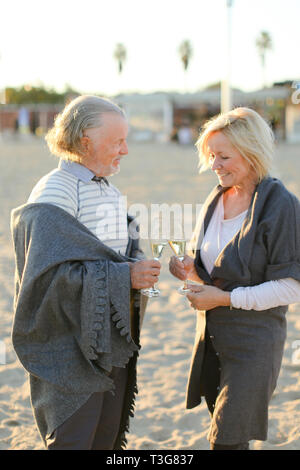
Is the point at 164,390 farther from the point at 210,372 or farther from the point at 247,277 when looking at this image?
the point at 247,277

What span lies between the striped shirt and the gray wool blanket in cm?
8

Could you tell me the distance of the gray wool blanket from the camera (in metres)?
2.14

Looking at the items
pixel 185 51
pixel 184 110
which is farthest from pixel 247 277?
pixel 185 51

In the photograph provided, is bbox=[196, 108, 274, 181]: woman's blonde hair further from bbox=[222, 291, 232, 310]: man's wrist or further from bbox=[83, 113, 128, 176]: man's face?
bbox=[222, 291, 232, 310]: man's wrist

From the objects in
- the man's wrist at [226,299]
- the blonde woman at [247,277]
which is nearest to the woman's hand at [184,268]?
the blonde woman at [247,277]

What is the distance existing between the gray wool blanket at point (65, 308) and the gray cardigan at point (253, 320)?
1.56 ft

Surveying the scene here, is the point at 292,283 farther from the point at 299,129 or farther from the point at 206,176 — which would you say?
the point at 299,129

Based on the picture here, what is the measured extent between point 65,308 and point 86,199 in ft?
1.53

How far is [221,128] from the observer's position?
2.46 m

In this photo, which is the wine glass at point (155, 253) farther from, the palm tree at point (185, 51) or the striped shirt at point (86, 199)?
the palm tree at point (185, 51)

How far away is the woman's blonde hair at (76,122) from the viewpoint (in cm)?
230

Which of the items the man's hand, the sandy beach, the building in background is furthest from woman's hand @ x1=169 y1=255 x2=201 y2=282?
the building in background
